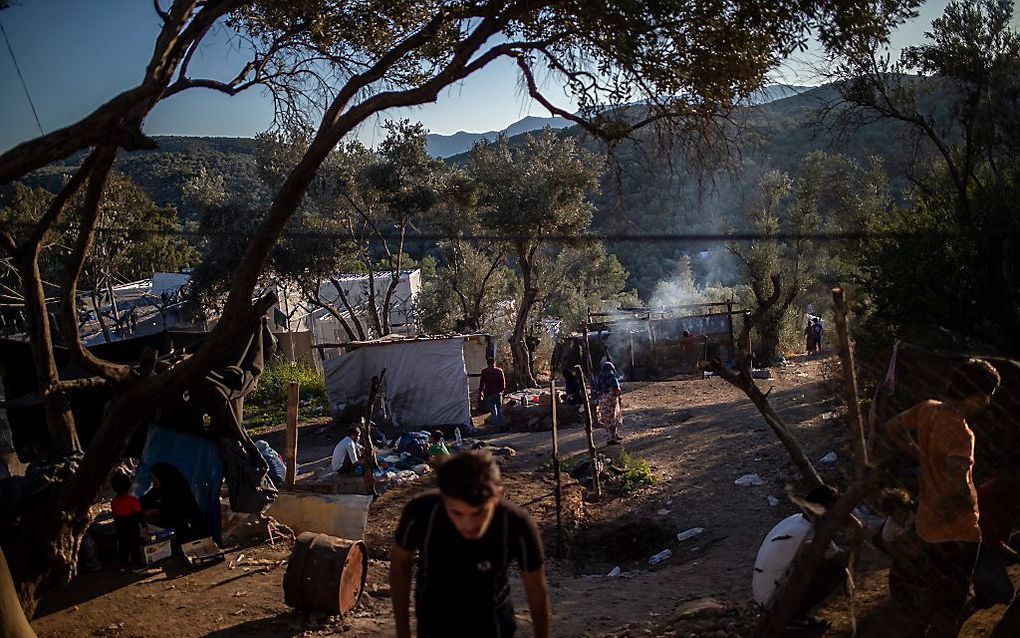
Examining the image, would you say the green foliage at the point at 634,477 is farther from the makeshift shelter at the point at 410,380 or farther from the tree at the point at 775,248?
the tree at the point at 775,248

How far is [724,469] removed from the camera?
10.8m

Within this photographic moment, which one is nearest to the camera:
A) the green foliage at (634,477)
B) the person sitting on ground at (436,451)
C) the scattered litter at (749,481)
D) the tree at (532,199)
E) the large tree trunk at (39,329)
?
the large tree trunk at (39,329)

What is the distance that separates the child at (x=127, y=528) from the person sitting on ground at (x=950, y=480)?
21.3 ft

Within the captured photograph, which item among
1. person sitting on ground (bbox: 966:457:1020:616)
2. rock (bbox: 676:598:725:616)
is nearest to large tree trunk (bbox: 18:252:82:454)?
rock (bbox: 676:598:725:616)

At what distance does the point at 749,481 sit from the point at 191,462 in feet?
21.6

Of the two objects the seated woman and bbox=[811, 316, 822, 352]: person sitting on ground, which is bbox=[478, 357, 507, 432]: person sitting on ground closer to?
the seated woman

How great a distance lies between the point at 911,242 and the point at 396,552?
870 cm

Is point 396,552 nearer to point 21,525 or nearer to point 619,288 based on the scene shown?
point 21,525

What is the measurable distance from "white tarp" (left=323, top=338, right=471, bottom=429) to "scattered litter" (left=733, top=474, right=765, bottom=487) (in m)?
6.66

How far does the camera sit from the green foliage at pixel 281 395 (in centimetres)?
1845

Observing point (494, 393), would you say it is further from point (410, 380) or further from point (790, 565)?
point (790, 565)

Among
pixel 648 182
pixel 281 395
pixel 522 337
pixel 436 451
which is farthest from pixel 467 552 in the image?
pixel 522 337

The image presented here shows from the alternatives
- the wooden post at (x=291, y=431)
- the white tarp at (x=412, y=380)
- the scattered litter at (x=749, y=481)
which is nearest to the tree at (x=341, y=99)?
the wooden post at (x=291, y=431)

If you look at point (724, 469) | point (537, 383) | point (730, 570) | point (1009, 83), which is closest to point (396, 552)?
point (730, 570)
